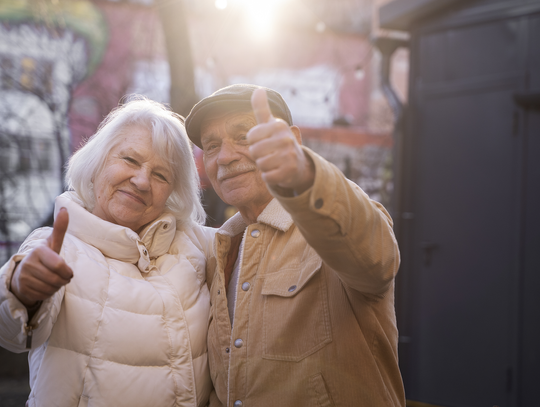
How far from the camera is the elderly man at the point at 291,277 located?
4.42 ft

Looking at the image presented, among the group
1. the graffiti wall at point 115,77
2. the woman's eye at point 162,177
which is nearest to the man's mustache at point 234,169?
the woman's eye at point 162,177

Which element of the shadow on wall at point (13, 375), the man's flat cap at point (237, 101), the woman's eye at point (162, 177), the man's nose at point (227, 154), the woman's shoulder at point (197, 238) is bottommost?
the shadow on wall at point (13, 375)

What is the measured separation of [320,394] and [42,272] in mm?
999

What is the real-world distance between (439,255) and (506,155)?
113 centimetres

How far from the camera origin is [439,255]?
4.69 meters

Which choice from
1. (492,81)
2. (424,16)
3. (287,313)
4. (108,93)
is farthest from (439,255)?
(108,93)

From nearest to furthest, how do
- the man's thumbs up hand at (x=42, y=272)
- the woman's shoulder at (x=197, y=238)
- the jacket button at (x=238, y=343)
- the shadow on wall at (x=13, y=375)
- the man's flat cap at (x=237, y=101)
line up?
the man's thumbs up hand at (x=42, y=272)
the jacket button at (x=238, y=343)
the man's flat cap at (x=237, y=101)
the woman's shoulder at (x=197, y=238)
the shadow on wall at (x=13, y=375)

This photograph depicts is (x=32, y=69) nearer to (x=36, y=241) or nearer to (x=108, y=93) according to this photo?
(x=108, y=93)

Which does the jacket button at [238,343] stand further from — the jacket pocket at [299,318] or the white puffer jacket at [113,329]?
the white puffer jacket at [113,329]

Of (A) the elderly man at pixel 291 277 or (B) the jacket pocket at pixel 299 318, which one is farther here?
(B) the jacket pocket at pixel 299 318

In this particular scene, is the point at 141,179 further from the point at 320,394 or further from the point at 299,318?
the point at 320,394

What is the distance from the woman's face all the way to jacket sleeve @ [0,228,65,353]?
41cm

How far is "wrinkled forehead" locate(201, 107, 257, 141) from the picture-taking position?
2.11 meters

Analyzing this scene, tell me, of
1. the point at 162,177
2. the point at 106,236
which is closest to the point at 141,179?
the point at 162,177
